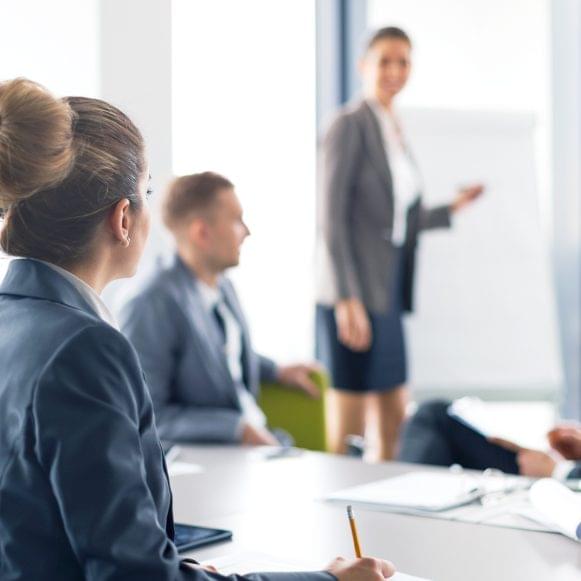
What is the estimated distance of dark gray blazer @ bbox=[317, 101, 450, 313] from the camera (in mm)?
3969

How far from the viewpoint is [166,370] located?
9.64ft

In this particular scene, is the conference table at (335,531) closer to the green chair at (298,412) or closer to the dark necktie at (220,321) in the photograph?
the dark necktie at (220,321)

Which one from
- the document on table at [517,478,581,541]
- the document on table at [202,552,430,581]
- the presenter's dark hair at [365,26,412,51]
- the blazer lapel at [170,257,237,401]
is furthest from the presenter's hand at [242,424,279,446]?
the presenter's dark hair at [365,26,412,51]

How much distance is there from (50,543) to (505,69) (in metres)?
4.43

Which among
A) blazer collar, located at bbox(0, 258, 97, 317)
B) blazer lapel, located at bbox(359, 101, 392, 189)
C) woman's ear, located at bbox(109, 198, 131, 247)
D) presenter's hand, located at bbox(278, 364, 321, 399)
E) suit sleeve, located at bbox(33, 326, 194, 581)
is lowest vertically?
presenter's hand, located at bbox(278, 364, 321, 399)

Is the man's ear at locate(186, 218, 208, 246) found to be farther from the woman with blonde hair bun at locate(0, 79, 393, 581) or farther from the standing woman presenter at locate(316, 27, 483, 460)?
the woman with blonde hair bun at locate(0, 79, 393, 581)

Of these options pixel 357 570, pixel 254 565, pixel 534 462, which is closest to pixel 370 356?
pixel 534 462

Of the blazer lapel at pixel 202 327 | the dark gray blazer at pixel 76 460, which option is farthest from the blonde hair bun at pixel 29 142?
the blazer lapel at pixel 202 327

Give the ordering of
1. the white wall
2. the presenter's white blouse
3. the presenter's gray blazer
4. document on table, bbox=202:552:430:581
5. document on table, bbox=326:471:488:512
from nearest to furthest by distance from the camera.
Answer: document on table, bbox=202:552:430:581 → document on table, bbox=326:471:488:512 → the presenter's gray blazer → the presenter's white blouse → the white wall

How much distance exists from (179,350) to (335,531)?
1425 mm

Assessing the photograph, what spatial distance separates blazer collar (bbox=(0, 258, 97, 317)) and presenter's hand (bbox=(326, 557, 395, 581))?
41 centimetres

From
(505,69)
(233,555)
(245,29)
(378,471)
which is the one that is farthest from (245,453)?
(505,69)

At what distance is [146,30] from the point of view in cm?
275

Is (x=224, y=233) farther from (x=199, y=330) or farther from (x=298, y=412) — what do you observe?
(x=298, y=412)
